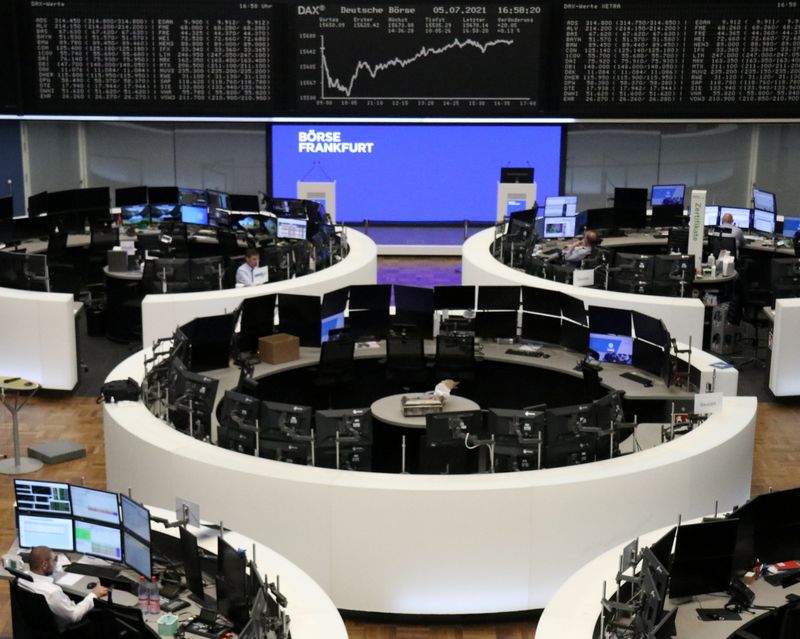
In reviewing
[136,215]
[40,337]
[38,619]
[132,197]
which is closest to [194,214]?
[136,215]

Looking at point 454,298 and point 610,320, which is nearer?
point 610,320

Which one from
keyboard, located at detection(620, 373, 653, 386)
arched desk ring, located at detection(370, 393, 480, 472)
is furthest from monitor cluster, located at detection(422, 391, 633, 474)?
keyboard, located at detection(620, 373, 653, 386)

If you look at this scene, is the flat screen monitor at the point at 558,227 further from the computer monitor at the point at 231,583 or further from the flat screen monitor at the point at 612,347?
the computer monitor at the point at 231,583

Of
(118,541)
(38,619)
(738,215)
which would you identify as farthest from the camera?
(738,215)

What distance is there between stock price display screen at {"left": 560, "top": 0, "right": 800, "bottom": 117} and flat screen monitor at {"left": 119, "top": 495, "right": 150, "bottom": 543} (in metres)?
11.9

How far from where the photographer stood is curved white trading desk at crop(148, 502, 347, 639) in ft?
18.9

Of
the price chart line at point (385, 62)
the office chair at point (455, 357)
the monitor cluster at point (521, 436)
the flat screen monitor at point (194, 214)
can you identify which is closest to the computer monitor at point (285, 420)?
the monitor cluster at point (521, 436)

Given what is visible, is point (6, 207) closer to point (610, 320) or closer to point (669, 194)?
point (610, 320)

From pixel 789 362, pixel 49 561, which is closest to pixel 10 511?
pixel 49 561

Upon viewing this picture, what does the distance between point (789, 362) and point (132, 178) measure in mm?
10843

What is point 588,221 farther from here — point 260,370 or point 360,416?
point 360,416

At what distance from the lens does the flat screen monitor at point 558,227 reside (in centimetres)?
1552

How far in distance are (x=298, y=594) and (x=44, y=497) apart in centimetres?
178

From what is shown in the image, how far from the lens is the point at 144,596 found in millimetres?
6387
